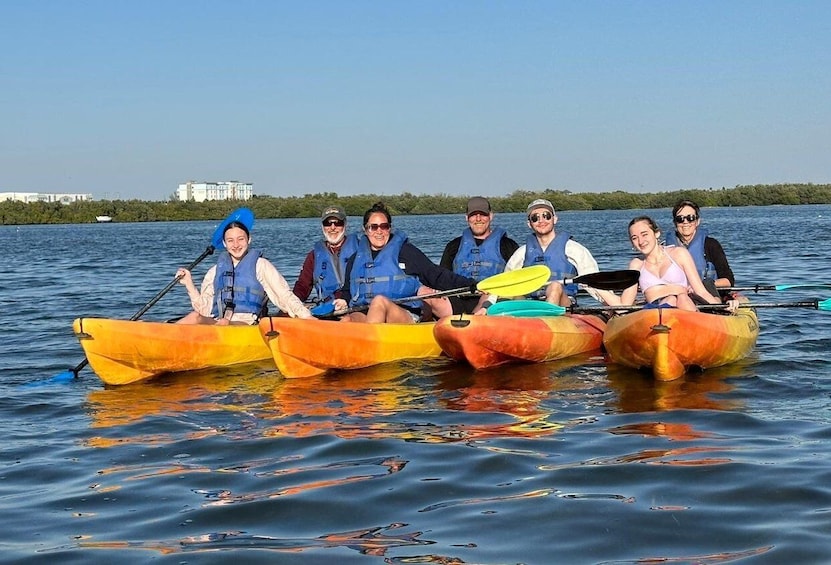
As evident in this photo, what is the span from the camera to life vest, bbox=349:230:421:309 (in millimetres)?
8164

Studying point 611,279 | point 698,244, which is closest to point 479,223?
point 611,279

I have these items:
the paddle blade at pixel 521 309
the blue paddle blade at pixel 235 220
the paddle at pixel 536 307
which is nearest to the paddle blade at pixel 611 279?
the paddle at pixel 536 307

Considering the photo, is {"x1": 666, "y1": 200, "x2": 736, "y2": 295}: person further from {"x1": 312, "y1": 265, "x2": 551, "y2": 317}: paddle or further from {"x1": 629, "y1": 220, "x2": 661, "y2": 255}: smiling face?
{"x1": 312, "y1": 265, "x2": 551, "y2": 317}: paddle

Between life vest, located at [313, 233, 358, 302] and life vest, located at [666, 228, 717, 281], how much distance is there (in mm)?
2643

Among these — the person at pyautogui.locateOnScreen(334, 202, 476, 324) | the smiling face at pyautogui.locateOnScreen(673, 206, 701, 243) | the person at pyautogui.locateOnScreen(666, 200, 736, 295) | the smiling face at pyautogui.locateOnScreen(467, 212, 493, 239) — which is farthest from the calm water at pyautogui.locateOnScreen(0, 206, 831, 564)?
the smiling face at pyautogui.locateOnScreen(467, 212, 493, 239)

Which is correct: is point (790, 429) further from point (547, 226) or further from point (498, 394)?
point (547, 226)

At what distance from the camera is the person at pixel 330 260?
28.2 ft

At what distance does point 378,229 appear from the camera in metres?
8.09

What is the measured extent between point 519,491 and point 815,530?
1192mm

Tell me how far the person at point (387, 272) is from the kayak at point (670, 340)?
4.64 ft

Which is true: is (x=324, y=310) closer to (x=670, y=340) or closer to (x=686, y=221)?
(x=670, y=340)

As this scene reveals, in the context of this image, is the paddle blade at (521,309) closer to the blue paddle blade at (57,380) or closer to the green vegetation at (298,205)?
the blue paddle blade at (57,380)

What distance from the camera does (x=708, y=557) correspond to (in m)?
3.50

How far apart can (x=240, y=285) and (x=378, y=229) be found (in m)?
1.16
